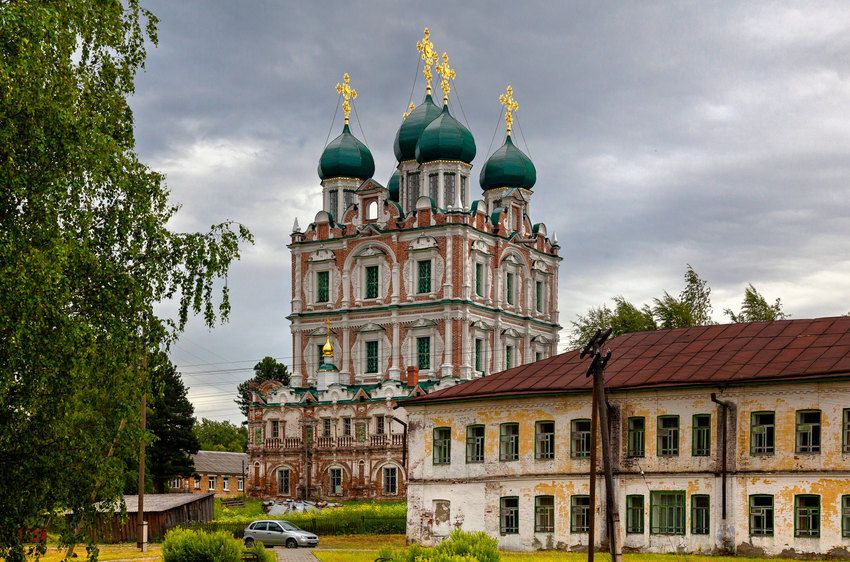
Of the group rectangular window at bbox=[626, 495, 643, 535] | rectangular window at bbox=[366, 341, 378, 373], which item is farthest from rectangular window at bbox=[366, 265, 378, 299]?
rectangular window at bbox=[626, 495, 643, 535]

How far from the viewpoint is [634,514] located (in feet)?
124

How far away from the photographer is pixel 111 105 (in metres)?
Result: 23.1

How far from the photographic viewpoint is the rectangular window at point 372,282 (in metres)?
78.8

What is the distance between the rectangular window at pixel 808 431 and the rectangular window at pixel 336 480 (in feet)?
131

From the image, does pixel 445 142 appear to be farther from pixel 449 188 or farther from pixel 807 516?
pixel 807 516

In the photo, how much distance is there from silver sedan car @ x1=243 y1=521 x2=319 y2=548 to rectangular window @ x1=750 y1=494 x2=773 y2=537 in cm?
1684

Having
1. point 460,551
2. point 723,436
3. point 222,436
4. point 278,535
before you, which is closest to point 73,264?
point 460,551

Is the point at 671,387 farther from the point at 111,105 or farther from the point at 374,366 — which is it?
the point at 374,366

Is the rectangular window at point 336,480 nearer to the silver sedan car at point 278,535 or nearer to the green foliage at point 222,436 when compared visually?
the silver sedan car at point 278,535

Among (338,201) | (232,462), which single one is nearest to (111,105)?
(338,201)

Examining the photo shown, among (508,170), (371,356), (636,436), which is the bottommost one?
(636,436)

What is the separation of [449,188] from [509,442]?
1503 inches

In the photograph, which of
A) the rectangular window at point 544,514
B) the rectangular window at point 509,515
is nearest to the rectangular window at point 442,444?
the rectangular window at point 509,515

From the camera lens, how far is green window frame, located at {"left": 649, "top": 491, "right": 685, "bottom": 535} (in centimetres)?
3691
